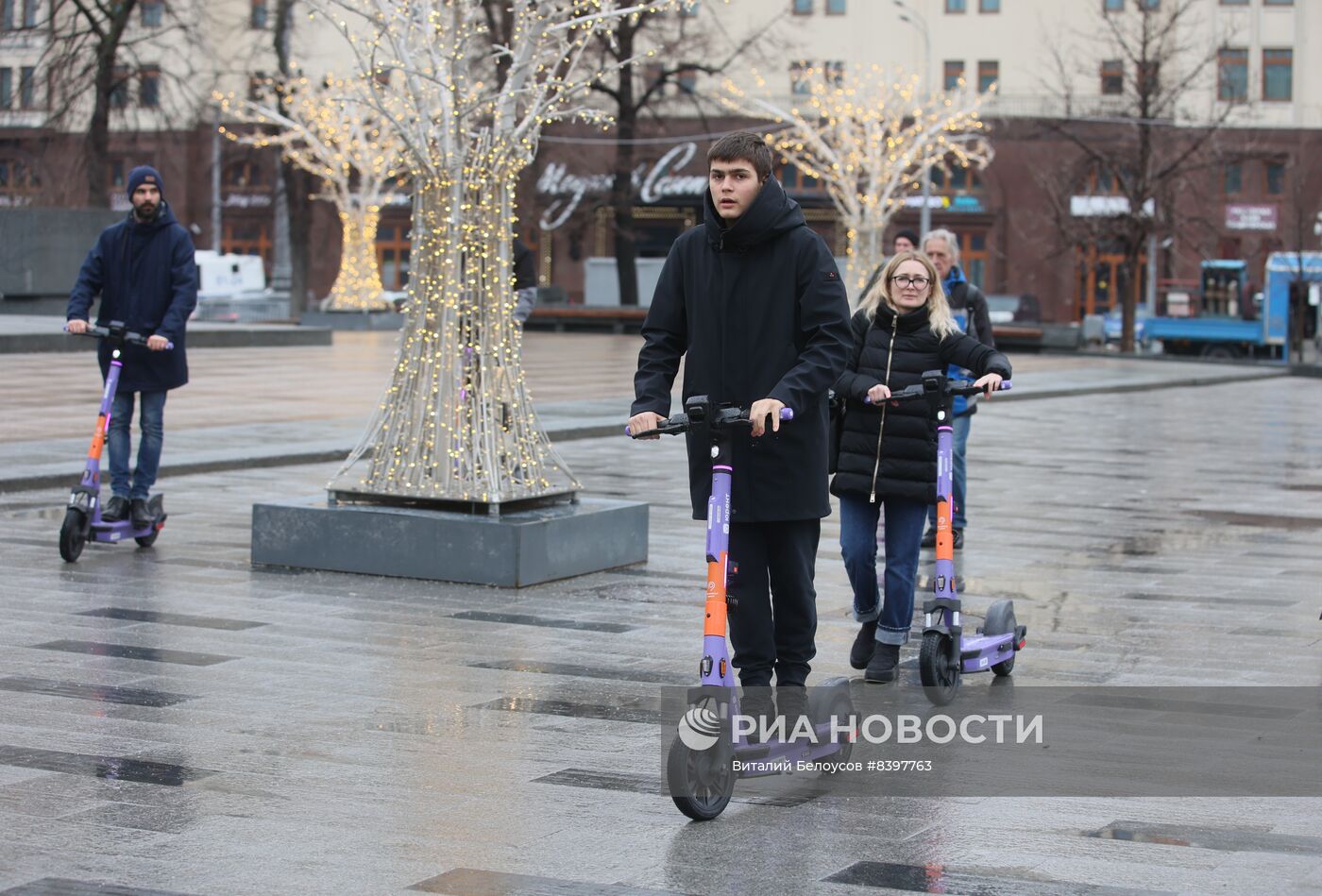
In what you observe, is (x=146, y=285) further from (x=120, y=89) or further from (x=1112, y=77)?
(x=1112, y=77)

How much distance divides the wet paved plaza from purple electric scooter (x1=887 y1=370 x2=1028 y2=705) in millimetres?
166

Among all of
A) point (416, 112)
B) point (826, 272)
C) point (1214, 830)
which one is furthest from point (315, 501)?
point (1214, 830)

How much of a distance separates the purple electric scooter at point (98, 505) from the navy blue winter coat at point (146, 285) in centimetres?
13

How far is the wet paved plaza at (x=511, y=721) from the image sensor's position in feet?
15.8

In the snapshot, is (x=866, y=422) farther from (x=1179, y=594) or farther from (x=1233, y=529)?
(x=1233, y=529)

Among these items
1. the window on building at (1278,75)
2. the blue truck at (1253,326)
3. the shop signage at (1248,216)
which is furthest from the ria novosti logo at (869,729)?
the window on building at (1278,75)

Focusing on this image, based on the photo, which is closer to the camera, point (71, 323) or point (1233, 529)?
point (71, 323)

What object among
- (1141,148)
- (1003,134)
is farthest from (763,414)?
(1003,134)

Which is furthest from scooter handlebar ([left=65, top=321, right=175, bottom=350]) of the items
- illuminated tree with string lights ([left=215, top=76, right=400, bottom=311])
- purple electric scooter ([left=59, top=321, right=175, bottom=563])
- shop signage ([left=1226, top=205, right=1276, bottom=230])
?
shop signage ([left=1226, top=205, right=1276, bottom=230])

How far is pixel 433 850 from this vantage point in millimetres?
4918

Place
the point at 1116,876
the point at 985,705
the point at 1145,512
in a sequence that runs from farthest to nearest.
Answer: the point at 1145,512, the point at 985,705, the point at 1116,876

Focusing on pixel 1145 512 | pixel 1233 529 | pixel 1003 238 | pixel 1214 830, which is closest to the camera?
pixel 1214 830

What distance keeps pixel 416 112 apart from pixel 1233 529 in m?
6.04

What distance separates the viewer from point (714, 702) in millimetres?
5129
